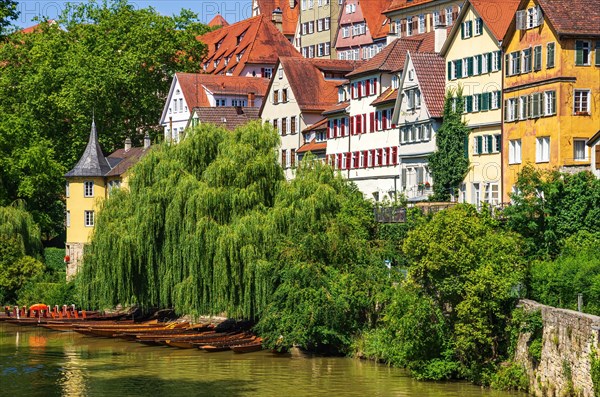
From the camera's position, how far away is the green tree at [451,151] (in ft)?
217

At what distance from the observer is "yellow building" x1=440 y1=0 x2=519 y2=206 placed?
208 feet

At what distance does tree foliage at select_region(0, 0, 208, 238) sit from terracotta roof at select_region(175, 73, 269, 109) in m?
3.57

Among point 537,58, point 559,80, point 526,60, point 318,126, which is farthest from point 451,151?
point 318,126

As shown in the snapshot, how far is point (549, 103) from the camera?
193 ft

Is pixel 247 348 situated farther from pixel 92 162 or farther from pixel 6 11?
pixel 92 162

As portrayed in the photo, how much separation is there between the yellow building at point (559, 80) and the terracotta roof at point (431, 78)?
27.8 feet

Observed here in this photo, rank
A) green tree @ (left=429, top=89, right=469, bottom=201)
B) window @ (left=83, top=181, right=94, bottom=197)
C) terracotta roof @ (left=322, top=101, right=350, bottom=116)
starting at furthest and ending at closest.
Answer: window @ (left=83, top=181, right=94, bottom=197), terracotta roof @ (left=322, top=101, right=350, bottom=116), green tree @ (left=429, top=89, right=469, bottom=201)

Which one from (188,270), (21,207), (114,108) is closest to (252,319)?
(188,270)

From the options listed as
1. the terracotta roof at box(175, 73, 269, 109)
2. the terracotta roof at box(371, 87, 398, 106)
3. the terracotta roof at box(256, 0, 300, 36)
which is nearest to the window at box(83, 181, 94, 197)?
the terracotta roof at box(175, 73, 269, 109)

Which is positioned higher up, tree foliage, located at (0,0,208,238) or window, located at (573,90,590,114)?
tree foliage, located at (0,0,208,238)

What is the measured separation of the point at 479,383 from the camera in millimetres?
44469

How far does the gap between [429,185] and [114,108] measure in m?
41.7

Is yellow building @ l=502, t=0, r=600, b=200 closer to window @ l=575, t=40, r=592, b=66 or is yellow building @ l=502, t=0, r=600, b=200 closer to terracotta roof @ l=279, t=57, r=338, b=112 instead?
window @ l=575, t=40, r=592, b=66

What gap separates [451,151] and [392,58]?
37.9 feet
